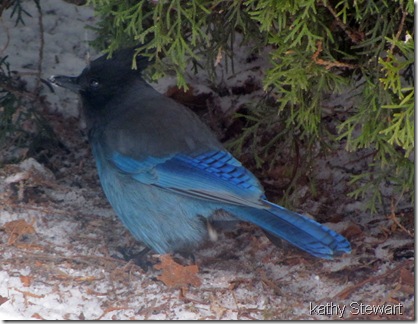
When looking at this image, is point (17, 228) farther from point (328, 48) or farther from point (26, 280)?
point (328, 48)

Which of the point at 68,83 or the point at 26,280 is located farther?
the point at 68,83

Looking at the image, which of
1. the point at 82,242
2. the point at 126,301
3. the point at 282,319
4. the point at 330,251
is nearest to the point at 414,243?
the point at 330,251

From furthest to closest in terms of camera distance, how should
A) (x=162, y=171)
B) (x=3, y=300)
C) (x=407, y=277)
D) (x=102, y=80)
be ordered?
(x=102, y=80) → (x=162, y=171) → (x=407, y=277) → (x=3, y=300)

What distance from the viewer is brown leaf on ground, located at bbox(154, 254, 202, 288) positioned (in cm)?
271

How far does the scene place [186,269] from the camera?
2764 millimetres

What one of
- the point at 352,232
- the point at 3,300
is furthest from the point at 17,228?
the point at 352,232

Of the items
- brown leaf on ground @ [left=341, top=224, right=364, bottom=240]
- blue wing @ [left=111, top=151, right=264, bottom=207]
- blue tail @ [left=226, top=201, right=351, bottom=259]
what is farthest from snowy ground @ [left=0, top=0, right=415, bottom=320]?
blue wing @ [left=111, top=151, right=264, bottom=207]

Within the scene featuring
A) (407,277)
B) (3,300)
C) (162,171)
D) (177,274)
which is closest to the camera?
(3,300)

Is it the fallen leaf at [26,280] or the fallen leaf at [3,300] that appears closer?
the fallen leaf at [3,300]

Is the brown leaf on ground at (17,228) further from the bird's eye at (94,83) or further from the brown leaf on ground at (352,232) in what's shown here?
the brown leaf on ground at (352,232)

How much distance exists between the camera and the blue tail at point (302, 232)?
258cm

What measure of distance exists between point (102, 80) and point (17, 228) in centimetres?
69

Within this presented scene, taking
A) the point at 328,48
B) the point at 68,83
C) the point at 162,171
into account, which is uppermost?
the point at 328,48

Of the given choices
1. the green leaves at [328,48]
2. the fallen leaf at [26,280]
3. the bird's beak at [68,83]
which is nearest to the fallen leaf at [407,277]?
the green leaves at [328,48]
